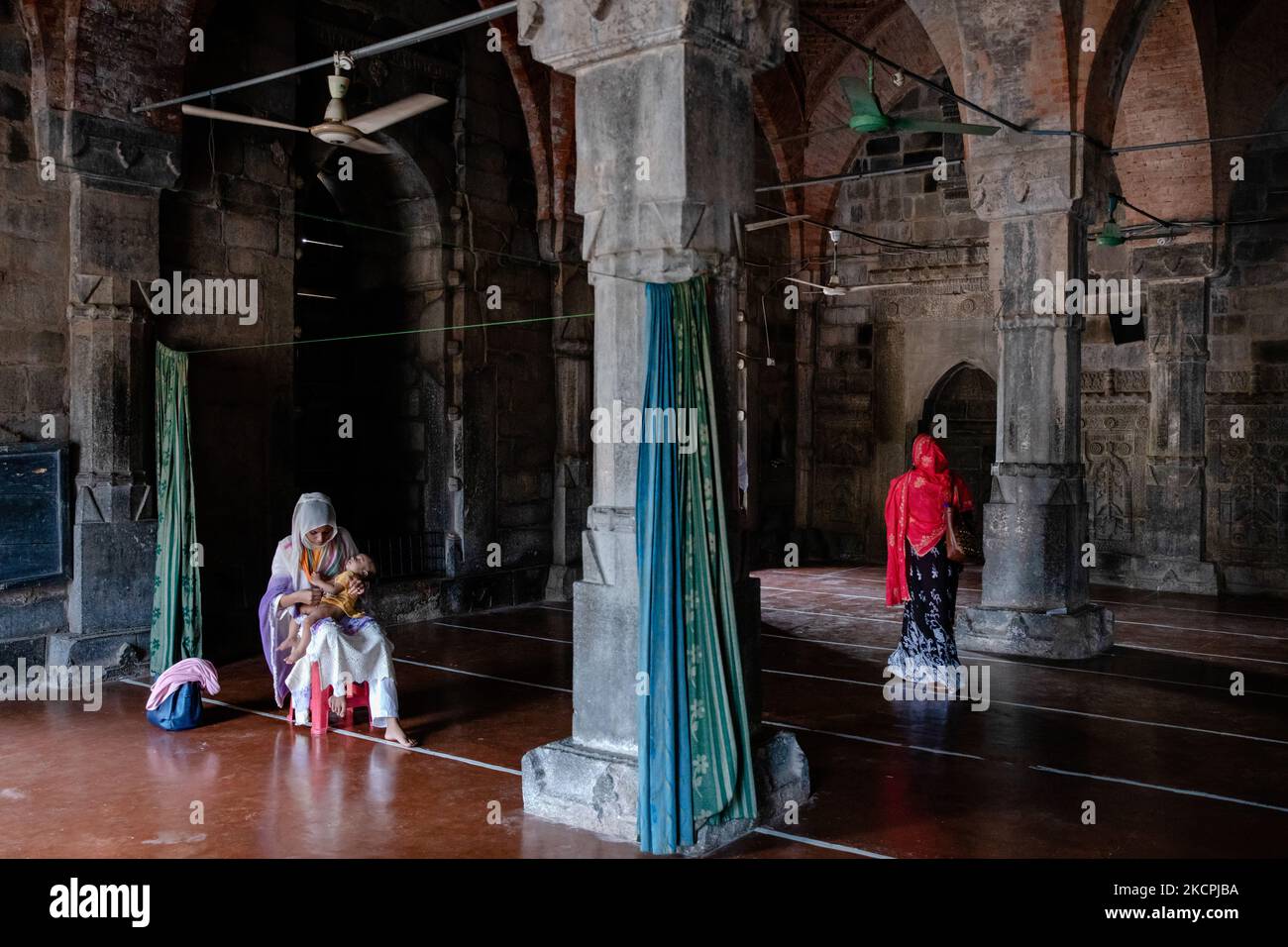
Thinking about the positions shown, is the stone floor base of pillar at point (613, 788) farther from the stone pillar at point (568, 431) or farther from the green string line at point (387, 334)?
the stone pillar at point (568, 431)

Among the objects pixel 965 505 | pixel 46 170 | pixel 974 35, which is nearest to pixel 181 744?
pixel 46 170

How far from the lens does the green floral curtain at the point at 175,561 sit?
769 centimetres

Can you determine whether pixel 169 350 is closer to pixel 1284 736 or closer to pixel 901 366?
pixel 1284 736

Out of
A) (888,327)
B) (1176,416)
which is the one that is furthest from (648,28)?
(888,327)

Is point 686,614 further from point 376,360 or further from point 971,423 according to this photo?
point 971,423

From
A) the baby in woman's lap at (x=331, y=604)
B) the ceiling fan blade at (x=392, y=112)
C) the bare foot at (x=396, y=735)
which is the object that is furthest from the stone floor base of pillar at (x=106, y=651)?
the ceiling fan blade at (x=392, y=112)

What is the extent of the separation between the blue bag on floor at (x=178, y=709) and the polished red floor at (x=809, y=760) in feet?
0.26

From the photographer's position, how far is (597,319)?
506 cm

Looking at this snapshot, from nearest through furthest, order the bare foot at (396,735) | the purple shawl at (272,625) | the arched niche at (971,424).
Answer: the bare foot at (396,735)
the purple shawl at (272,625)
the arched niche at (971,424)

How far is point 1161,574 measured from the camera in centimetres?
1284

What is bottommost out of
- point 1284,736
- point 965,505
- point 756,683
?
point 1284,736

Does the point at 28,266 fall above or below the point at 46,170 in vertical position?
below

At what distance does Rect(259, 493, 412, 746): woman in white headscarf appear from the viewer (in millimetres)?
6254

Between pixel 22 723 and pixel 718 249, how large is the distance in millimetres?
5027
